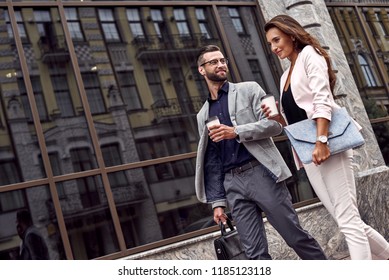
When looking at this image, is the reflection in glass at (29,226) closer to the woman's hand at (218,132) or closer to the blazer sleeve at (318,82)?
the woman's hand at (218,132)

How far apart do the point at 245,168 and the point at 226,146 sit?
246mm

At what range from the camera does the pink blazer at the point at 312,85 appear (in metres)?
3.46

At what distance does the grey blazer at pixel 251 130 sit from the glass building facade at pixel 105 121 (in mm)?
2072

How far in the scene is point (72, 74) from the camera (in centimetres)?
618

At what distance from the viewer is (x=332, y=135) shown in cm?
344

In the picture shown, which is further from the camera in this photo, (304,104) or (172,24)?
(172,24)

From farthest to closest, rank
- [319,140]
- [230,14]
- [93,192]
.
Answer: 1. [230,14]
2. [93,192]
3. [319,140]

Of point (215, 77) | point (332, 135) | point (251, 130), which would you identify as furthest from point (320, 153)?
point (215, 77)

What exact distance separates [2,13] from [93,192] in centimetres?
241

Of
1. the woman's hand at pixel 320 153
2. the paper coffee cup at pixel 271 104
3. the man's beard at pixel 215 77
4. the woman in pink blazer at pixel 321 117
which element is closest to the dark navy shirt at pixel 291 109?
the woman in pink blazer at pixel 321 117

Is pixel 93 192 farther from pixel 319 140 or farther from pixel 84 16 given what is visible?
pixel 319 140

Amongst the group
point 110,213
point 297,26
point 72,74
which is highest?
point 72,74

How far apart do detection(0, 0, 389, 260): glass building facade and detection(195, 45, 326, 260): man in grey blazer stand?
208 centimetres
